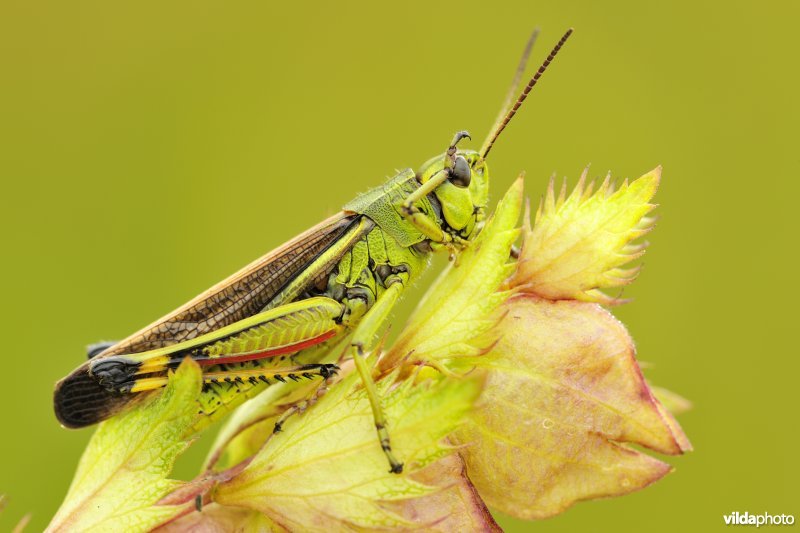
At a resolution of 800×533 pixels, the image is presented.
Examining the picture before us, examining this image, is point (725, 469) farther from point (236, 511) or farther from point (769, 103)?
point (236, 511)

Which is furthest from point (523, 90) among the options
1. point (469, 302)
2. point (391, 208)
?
point (469, 302)

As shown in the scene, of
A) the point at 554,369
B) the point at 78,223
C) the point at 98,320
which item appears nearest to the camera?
the point at 554,369

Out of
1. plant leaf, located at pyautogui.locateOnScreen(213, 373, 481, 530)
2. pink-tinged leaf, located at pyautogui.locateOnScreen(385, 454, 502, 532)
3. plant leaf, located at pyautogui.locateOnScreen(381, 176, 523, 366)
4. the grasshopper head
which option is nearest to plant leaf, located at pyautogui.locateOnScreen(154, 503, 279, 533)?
plant leaf, located at pyautogui.locateOnScreen(213, 373, 481, 530)

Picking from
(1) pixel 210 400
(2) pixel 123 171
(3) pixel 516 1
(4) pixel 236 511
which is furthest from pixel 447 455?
(3) pixel 516 1

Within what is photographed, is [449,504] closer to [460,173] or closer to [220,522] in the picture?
[220,522]

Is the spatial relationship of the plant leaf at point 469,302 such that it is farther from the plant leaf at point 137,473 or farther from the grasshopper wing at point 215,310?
the grasshopper wing at point 215,310
